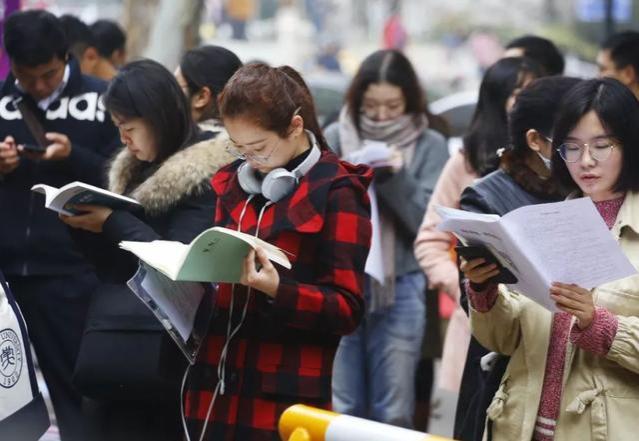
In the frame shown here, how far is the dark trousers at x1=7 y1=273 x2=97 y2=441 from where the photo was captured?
220 inches

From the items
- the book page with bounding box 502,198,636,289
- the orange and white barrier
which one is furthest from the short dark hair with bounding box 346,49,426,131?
the orange and white barrier

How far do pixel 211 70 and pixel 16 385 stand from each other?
1683 mm

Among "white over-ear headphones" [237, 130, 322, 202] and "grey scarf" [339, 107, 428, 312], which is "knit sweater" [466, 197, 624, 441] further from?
"grey scarf" [339, 107, 428, 312]

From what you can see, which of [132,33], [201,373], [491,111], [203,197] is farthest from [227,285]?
[132,33]

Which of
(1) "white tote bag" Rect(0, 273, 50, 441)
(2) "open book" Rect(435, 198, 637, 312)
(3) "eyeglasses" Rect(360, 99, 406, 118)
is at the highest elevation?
(3) "eyeglasses" Rect(360, 99, 406, 118)

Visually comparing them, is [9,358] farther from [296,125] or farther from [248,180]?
[296,125]

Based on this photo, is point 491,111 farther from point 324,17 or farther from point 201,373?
point 324,17

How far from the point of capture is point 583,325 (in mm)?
3336

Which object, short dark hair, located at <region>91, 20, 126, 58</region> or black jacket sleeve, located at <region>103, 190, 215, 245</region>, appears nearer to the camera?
black jacket sleeve, located at <region>103, 190, 215, 245</region>

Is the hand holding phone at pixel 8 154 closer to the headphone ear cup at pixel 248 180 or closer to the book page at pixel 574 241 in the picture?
the headphone ear cup at pixel 248 180

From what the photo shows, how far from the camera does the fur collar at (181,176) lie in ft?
14.2

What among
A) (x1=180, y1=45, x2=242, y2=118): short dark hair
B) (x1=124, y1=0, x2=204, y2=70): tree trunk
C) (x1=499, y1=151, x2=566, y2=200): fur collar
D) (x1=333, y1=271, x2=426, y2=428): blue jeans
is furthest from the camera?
(x1=124, y1=0, x2=204, y2=70): tree trunk

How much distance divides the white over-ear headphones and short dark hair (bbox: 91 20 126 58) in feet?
14.5

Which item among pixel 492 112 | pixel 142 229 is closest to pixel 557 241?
pixel 142 229
